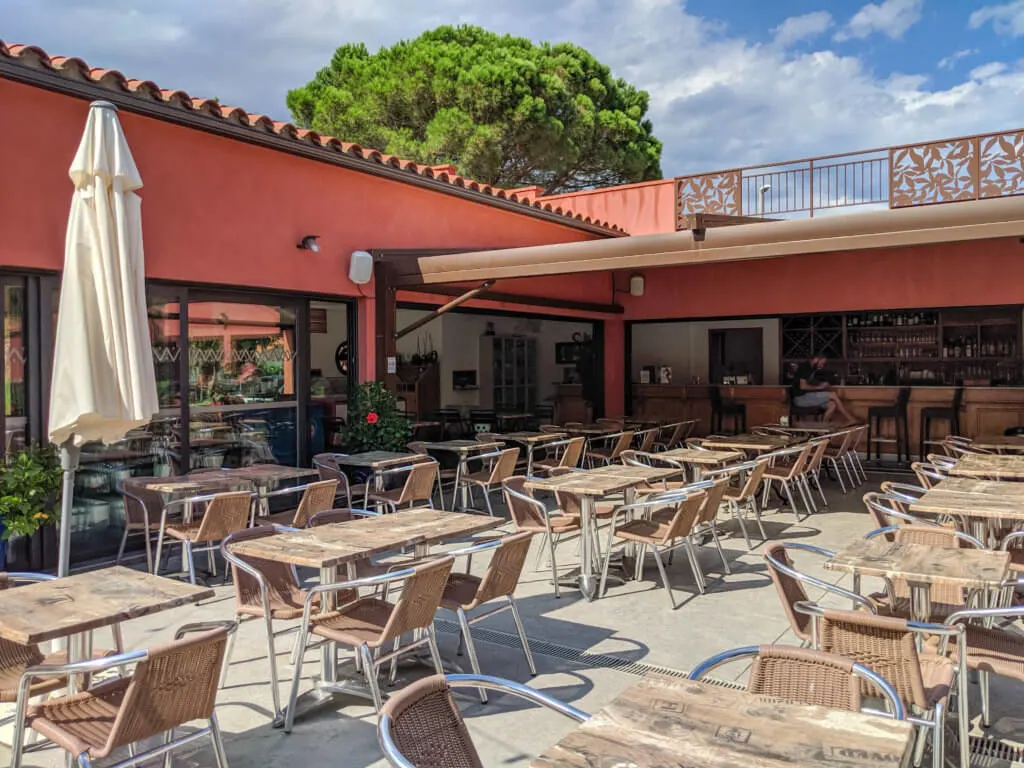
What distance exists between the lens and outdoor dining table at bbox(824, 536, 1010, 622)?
304cm

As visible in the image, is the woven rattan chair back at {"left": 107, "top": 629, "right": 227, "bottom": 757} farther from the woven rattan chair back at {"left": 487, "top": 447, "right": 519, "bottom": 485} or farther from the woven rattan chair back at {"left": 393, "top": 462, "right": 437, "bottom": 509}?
the woven rattan chair back at {"left": 487, "top": 447, "right": 519, "bottom": 485}

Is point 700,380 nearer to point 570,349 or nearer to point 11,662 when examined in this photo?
point 570,349

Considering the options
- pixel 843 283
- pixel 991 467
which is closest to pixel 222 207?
pixel 991 467

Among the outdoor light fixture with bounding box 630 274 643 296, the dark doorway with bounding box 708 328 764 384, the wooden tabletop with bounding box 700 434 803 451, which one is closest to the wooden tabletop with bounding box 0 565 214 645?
the wooden tabletop with bounding box 700 434 803 451

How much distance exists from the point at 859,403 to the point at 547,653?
29.1 feet

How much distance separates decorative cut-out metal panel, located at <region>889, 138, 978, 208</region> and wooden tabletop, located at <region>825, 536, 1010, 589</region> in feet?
22.9

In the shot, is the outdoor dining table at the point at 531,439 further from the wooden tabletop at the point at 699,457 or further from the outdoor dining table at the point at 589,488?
the outdoor dining table at the point at 589,488

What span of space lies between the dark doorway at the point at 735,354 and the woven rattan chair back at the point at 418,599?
1112 cm

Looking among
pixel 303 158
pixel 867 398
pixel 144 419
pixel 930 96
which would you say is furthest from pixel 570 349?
pixel 930 96

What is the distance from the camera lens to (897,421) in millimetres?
11312

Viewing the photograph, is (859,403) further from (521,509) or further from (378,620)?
(378,620)

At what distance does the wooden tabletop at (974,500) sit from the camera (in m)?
4.25

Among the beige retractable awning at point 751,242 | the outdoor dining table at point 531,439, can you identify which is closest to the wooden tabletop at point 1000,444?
the beige retractable awning at point 751,242

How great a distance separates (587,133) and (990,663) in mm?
17848
